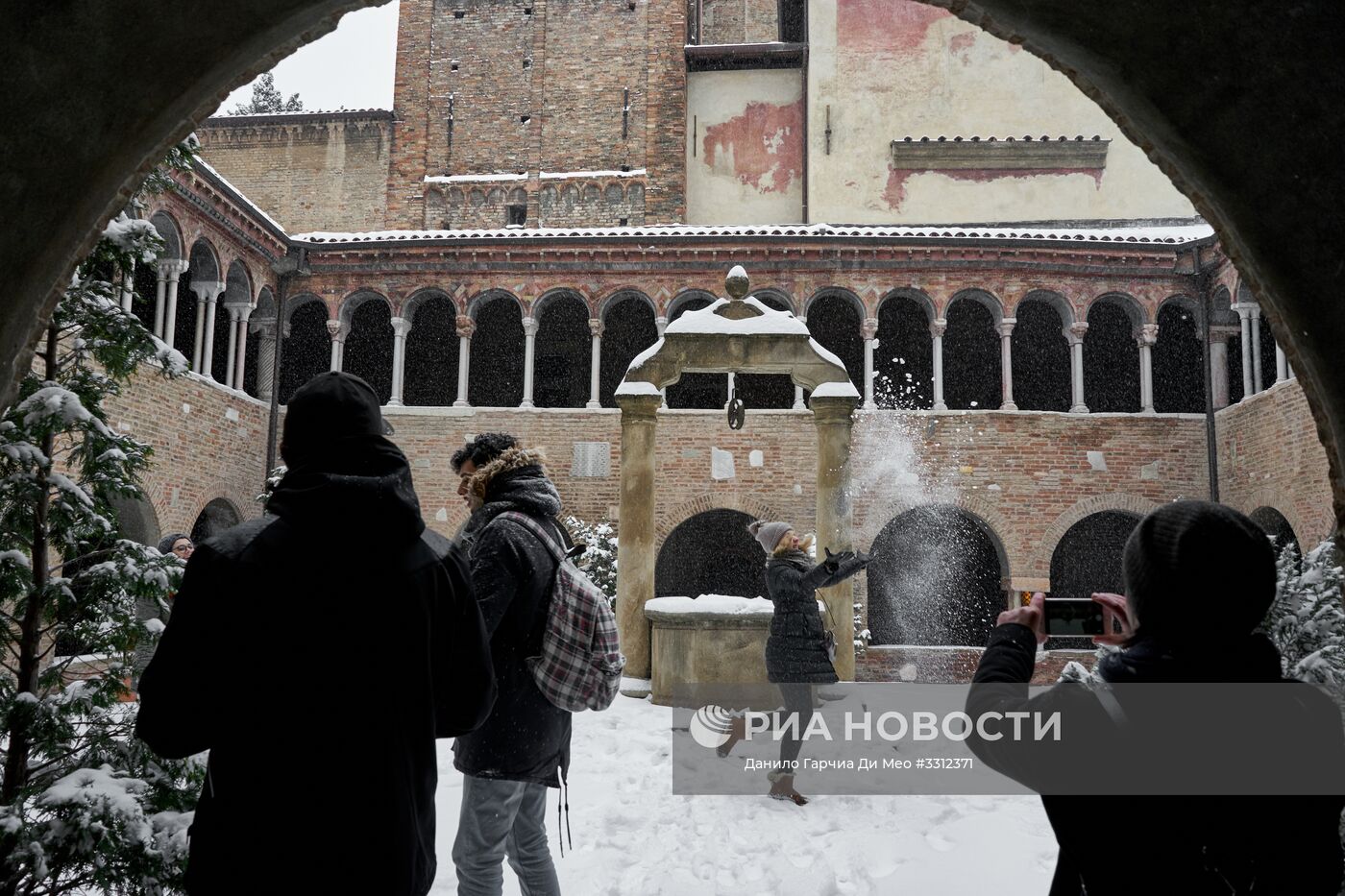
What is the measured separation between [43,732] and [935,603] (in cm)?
1698

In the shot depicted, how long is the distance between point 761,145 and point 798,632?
1762cm

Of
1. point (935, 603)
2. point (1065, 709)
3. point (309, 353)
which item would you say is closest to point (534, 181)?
point (309, 353)

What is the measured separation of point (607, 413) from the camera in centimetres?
1575

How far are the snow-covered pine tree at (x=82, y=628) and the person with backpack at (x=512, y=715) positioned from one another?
3.10 ft

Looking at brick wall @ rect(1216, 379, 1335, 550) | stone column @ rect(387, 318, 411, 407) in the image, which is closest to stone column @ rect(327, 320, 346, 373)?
stone column @ rect(387, 318, 411, 407)

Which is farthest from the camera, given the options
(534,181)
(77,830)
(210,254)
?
(534,181)

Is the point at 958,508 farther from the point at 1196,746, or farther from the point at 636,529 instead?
the point at 1196,746

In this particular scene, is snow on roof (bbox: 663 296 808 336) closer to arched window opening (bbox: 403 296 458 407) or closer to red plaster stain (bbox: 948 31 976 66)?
arched window opening (bbox: 403 296 458 407)

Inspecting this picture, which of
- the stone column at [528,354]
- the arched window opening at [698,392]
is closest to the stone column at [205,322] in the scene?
the stone column at [528,354]

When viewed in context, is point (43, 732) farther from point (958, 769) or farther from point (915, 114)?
point (915, 114)

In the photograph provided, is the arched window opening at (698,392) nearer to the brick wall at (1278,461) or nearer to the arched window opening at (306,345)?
the arched window opening at (306,345)

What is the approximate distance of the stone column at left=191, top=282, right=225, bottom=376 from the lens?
1453 cm

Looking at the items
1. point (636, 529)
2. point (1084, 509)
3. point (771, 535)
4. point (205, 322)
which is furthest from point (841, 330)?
point (771, 535)

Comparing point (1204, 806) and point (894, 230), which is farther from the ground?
point (894, 230)
